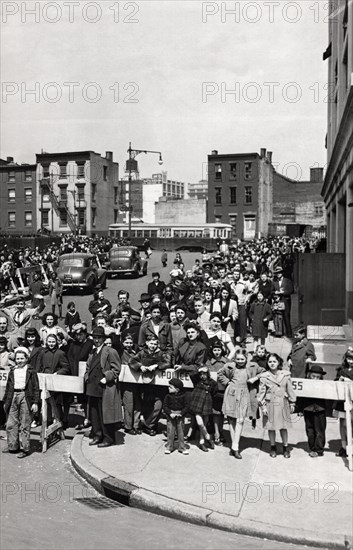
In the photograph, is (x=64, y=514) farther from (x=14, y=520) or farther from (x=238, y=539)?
(x=238, y=539)

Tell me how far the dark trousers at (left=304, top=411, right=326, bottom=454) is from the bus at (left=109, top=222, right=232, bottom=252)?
189 feet

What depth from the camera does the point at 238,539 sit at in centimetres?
695

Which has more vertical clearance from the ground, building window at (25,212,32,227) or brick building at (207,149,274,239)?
brick building at (207,149,274,239)

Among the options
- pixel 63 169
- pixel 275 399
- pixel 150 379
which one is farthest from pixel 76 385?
pixel 63 169

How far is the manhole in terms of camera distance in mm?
7910

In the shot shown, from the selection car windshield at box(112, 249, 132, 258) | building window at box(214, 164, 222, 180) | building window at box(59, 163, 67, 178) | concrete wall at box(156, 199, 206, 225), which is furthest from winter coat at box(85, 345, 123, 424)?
concrete wall at box(156, 199, 206, 225)

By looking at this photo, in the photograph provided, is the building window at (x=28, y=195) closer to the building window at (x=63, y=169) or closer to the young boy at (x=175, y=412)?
the building window at (x=63, y=169)

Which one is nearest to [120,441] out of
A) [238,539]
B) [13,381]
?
[13,381]

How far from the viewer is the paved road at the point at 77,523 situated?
6789 millimetres

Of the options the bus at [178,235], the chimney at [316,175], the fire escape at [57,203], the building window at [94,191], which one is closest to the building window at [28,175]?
the fire escape at [57,203]

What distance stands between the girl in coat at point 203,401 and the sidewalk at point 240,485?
23 cm

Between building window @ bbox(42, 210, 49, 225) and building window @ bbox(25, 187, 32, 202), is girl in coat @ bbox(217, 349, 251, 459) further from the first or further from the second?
building window @ bbox(25, 187, 32, 202)

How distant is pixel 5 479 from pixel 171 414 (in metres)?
2.50

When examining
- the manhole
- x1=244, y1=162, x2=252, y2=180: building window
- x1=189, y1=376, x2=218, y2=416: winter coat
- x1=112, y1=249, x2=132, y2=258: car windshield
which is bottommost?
the manhole
